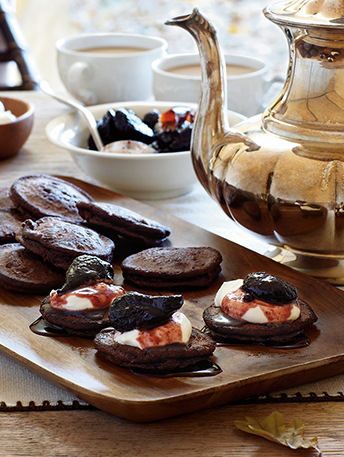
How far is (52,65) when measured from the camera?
359 cm

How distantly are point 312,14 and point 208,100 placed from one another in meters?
0.22

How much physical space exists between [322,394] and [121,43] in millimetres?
1315

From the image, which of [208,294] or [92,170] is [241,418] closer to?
[208,294]

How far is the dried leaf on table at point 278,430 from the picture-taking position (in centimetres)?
50

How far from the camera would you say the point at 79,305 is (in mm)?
642

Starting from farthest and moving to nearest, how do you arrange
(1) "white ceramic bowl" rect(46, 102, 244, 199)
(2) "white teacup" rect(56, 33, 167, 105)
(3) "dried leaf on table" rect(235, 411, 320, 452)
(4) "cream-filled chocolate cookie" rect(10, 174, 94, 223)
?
(2) "white teacup" rect(56, 33, 167, 105), (1) "white ceramic bowl" rect(46, 102, 244, 199), (4) "cream-filled chocolate cookie" rect(10, 174, 94, 223), (3) "dried leaf on table" rect(235, 411, 320, 452)

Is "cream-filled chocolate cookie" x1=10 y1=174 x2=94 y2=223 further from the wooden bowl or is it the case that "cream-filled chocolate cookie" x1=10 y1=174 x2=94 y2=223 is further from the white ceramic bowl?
the wooden bowl

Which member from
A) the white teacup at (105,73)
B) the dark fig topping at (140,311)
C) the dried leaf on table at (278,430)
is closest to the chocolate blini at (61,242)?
the dark fig topping at (140,311)

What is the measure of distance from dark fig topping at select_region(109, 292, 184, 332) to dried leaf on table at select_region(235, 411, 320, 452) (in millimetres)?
131

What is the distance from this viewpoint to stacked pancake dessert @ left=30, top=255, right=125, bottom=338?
0.63 m

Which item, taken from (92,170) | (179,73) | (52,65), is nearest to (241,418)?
(92,170)

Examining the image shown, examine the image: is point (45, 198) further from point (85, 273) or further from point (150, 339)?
point (150, 339)

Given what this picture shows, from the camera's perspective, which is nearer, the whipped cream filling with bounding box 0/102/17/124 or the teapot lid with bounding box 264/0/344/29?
the teapot lid with bounding box 264/0/344/29

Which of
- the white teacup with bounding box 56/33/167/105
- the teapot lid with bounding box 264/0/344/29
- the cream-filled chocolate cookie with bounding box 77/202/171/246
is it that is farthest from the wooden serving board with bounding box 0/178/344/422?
the white teacup with bounding box 56/33/167/105
